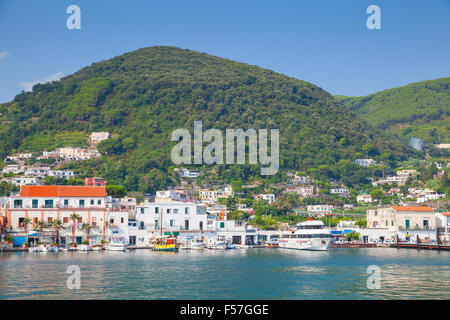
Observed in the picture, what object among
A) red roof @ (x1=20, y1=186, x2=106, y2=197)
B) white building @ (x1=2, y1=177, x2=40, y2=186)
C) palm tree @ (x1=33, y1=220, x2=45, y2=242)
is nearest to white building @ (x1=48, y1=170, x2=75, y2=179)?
white building @ (x1=2, y1=177, x2=40, y2=186)

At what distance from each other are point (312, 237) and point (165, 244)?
21517 millimetres

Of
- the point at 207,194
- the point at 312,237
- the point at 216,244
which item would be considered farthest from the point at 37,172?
the point at 312,237

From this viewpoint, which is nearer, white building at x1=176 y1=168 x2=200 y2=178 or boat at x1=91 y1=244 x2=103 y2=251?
boat at x1=91 y1=244 x2=103 y2=251

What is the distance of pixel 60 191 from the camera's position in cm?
7594

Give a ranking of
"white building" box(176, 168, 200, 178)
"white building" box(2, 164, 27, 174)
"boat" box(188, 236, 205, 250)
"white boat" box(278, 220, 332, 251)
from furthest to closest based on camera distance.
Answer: "white building" box(176, 168, 200, 178)
"white building" box(2, 164, 27, 174)
"boat" box(188, 236, 205, 250)
"white boat" box(278, 220, 332, 251)

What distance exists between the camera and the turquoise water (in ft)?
112

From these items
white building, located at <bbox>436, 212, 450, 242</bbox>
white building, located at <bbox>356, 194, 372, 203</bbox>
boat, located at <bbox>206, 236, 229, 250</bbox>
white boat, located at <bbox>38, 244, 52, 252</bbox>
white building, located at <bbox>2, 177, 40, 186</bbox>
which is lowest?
boat, located at <bbox>206, 236, 229, 250</bbox>

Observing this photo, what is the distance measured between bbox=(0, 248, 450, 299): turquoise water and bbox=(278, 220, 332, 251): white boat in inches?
783

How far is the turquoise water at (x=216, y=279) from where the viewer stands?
3422cm

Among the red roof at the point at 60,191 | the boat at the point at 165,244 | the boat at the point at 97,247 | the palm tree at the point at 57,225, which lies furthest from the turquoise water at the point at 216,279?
the red roof at the point at 60,191

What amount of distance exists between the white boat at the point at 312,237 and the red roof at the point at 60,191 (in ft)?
97.7

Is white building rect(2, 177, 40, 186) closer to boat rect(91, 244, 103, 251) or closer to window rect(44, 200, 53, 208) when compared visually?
window rect(44, 200, 53, 208)

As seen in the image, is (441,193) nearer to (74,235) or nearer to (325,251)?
(325,251)
